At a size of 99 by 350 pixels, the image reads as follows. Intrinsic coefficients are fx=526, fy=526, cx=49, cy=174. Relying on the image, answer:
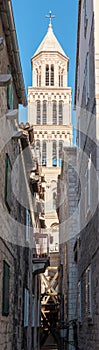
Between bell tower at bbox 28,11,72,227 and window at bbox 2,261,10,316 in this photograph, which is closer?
window at bbox 2,261,10,316

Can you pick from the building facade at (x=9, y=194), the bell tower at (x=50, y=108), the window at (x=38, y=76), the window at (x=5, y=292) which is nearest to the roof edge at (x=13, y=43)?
the building facade at (x=9, y=194)

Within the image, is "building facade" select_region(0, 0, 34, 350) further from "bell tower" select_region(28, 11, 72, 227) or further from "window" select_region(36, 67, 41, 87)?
"window" select_region(36, 67, 41, 87)

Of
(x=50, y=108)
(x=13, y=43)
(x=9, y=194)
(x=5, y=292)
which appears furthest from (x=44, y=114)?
(x=5, y=292)

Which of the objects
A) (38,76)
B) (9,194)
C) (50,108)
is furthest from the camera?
(38,76)

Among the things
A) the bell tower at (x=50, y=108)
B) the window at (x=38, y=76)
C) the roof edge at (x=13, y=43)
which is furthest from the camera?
the window at (x=38, y=76)

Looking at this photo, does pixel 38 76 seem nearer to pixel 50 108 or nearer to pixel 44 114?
pixel 50 108

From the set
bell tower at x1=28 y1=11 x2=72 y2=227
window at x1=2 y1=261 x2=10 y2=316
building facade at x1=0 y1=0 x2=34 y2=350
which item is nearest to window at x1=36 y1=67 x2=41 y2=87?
bell tower at x1=28 y1=11 x2=72 y2=227

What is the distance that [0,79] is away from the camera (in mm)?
8547

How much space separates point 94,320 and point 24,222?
5.35 m

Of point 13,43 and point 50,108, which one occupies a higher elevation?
point 50,108

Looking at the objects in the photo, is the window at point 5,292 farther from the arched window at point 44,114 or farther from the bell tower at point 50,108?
the arched window at point 44,114

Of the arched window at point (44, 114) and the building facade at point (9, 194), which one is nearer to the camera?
the building facade at point (9, 194)

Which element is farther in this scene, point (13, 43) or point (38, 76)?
point (38, 76)

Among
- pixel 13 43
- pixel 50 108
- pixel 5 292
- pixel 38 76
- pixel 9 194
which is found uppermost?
pixel 38 76
